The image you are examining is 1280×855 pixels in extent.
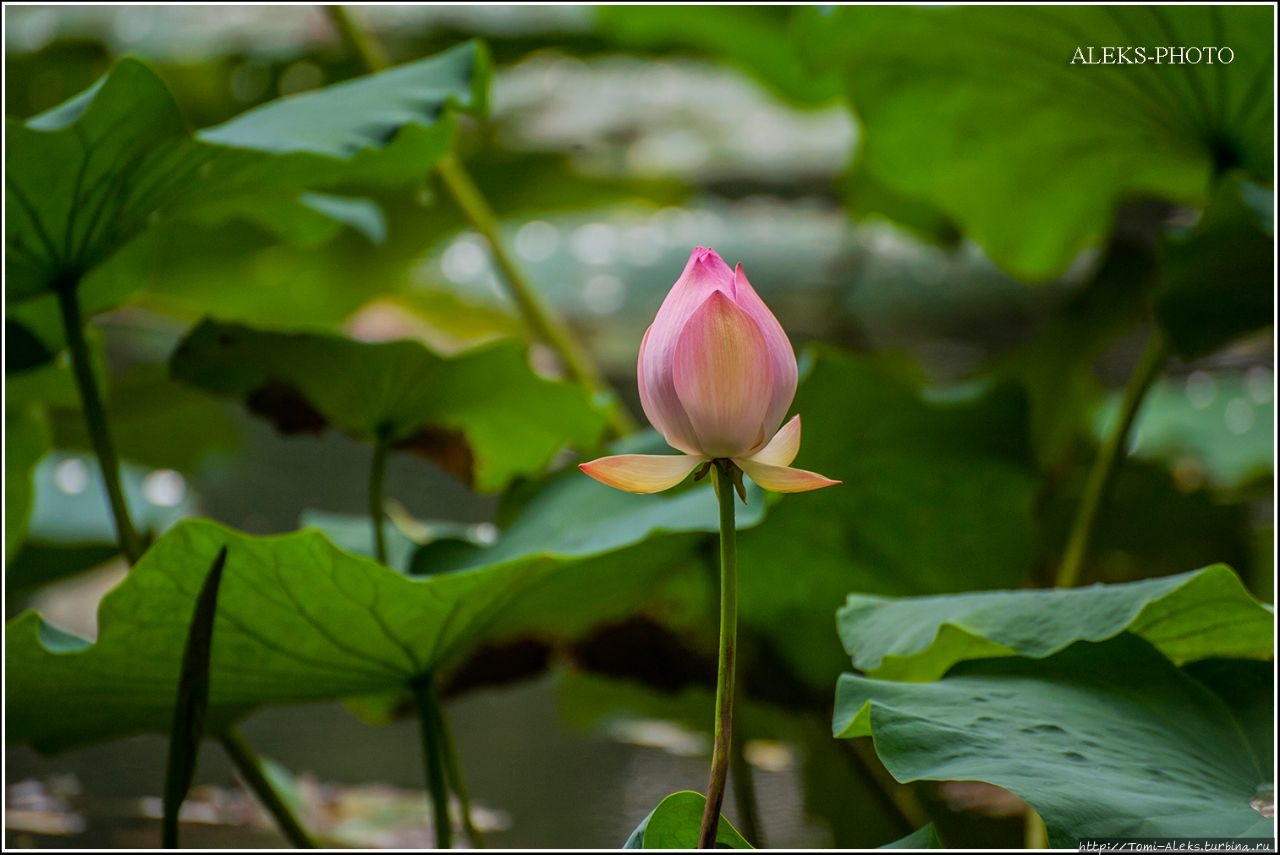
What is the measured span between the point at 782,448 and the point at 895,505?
19.9 inches

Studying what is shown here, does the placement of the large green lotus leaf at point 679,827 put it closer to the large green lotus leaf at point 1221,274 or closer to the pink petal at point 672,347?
the pink petal at point 672,347

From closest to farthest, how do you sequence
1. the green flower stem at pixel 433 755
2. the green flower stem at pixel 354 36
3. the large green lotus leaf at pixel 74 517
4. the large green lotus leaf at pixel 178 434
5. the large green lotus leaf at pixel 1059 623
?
the large green lotus leaf at pixel 1059 623 < the green flower stem at pixel 433 755 < the large green lotus leaf at pixel 74 517 < the green flower stem at pixel 354 36 < the large green lotus leaf at pixel 178 434

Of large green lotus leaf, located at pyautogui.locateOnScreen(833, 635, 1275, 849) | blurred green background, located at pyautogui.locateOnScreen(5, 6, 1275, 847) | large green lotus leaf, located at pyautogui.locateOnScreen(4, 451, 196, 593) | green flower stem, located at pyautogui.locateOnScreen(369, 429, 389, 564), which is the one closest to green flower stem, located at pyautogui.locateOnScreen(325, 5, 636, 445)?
blurred green background, located at pyautogui.locateOnScreen(5, 6, 1275, 847)

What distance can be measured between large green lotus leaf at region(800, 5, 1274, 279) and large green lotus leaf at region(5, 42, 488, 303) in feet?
0.93

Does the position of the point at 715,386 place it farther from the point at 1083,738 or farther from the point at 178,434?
the point at 178,434

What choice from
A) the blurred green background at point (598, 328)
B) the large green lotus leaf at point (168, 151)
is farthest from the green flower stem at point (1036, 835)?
the large green lotus leaf at point (168, 151)

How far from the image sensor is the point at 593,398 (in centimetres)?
71

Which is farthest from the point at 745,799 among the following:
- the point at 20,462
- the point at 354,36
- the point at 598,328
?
the point at 598,328

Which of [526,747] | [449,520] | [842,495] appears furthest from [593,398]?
[449,520]

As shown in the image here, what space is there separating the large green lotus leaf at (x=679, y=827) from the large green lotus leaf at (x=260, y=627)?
148 millimetres

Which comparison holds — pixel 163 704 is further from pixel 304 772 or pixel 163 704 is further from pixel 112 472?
pixel 304 772

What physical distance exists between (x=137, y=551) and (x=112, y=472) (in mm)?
43

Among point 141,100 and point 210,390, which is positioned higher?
point 141,100

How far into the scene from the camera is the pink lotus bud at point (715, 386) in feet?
0.81
